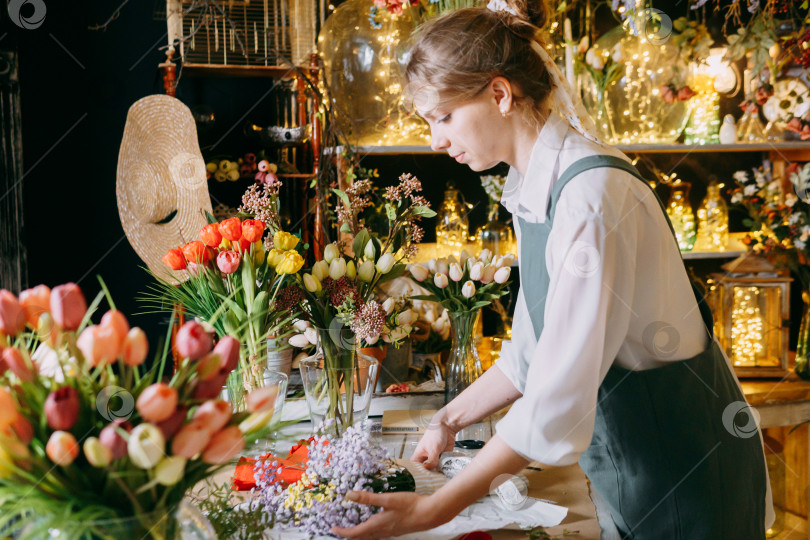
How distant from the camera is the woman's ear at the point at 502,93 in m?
1.06

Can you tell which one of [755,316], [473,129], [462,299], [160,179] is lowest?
[755,316]

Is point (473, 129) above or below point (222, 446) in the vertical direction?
above

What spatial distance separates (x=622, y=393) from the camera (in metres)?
1.03

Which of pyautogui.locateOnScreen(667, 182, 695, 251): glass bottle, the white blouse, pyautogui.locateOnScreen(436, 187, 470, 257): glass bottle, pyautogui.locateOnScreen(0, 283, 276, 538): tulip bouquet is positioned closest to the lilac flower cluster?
the white blouse

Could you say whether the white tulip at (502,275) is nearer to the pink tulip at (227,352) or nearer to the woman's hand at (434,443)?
the woman's hand at (434,443)

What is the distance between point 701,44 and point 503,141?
64.4 inches

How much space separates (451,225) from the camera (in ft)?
8.12

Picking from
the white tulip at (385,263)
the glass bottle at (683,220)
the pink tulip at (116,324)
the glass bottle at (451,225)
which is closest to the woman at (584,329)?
the white tulip at (385,263)

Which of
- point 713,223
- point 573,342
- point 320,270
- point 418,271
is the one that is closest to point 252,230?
point 320,270

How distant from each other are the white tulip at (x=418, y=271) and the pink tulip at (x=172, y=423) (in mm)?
1018

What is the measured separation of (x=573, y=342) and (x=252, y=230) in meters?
0.63

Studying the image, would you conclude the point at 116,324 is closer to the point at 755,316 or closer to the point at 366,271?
the point at 366,271

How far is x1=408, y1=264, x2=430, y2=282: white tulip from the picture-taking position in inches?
61.8

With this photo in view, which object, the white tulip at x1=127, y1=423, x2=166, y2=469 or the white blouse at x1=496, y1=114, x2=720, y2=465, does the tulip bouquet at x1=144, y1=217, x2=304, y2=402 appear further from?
the white tulip at x1=127, y1=423, x2=166, y2=469
